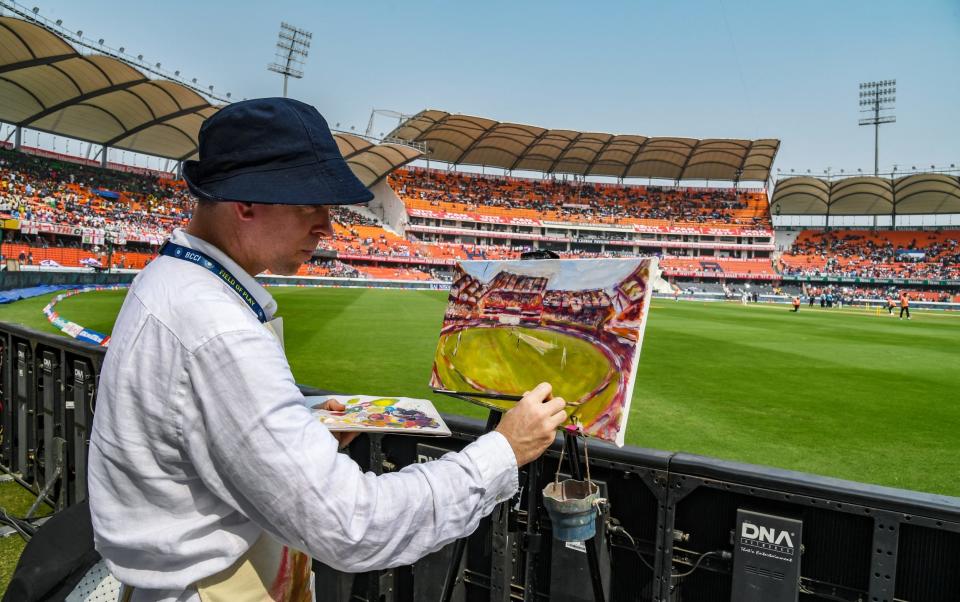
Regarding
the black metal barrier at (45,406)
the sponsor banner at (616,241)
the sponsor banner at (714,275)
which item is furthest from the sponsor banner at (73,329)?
the sponsor banner at (714,275)

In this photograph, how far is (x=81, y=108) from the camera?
1827 inches

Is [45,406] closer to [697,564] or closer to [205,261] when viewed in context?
[205,261]

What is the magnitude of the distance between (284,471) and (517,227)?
77499 millimetres

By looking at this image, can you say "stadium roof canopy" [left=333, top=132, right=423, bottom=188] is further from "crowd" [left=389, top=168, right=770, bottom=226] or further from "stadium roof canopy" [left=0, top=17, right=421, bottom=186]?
"crowd" [left=389, top=168, right=770, bottom=226]

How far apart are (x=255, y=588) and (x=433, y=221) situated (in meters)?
76.0

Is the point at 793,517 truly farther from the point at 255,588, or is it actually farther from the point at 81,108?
the point at 81,108

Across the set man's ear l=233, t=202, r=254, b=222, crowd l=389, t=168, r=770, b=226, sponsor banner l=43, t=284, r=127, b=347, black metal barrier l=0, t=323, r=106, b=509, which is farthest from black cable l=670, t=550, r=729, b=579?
crowd l=389, t=168, r=770, b=226

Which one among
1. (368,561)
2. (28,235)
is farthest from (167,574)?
(28,235)

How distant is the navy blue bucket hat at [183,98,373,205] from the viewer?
1324 mm

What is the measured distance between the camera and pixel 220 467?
1.19 m

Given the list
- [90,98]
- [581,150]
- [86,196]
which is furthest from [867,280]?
[86,196]

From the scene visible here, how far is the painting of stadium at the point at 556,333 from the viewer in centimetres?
212

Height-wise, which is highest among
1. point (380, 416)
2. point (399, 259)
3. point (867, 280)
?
point (380, 416)

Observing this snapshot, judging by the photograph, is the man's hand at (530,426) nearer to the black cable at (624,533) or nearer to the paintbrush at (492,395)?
the paintbrush at (492,395)
